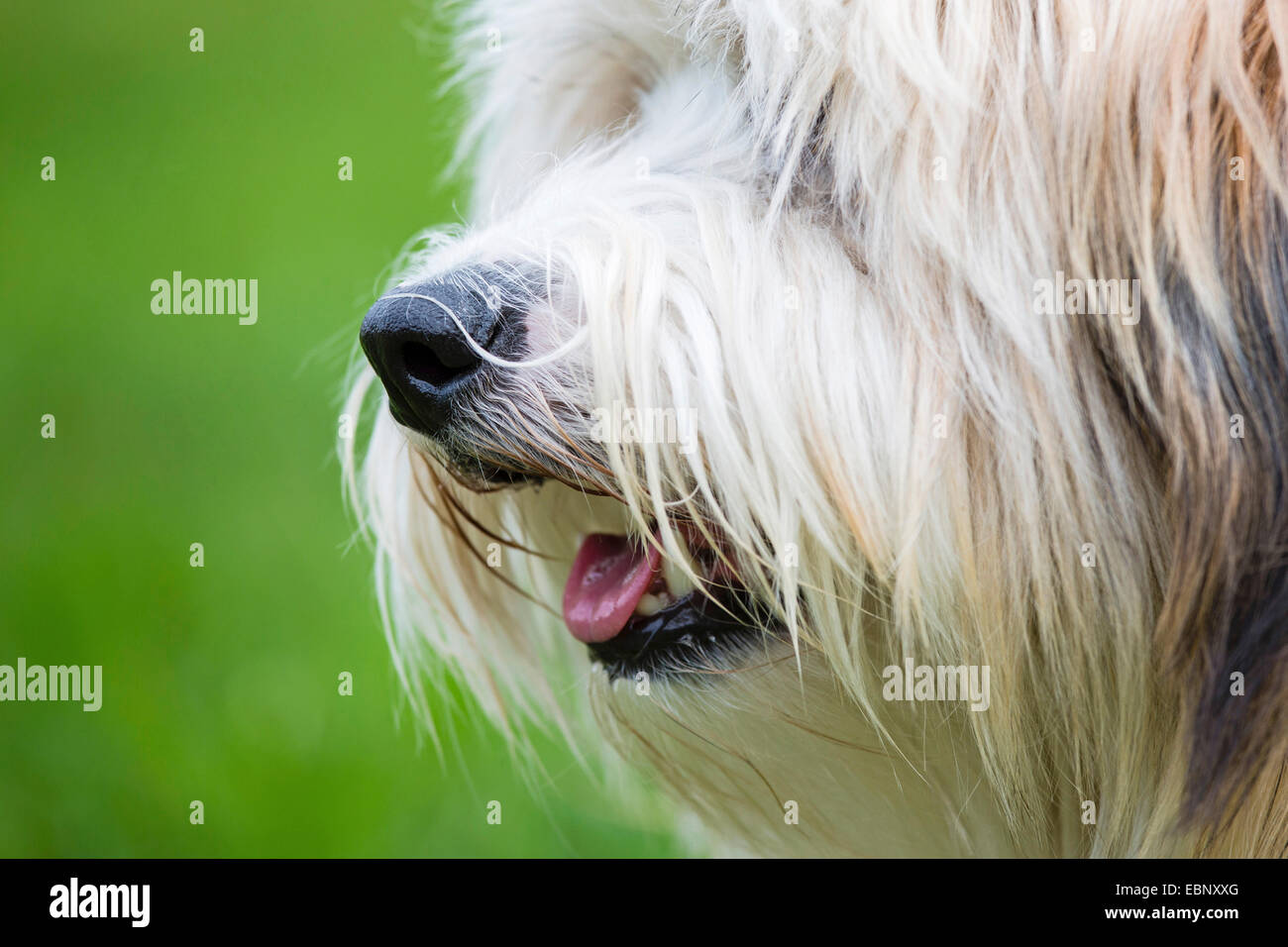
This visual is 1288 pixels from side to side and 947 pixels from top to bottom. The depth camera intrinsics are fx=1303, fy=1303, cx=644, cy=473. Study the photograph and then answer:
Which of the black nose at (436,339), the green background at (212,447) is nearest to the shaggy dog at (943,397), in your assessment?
the black nose at (436,339)

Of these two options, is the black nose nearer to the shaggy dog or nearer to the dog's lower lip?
the shaggy dog

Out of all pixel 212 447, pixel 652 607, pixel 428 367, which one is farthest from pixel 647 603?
pixel 212 447

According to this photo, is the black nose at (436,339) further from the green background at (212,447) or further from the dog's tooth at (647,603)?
the green background at (212,447)

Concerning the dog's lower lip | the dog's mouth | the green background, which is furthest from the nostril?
the green background

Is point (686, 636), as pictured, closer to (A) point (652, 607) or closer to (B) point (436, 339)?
(A) point (652, 607)

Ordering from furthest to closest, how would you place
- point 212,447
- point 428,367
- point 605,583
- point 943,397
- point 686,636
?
point 212,447 < point 605,583 < point 686,636 < point 428,367 < point 943,397

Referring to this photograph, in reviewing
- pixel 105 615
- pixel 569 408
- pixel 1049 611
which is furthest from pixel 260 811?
pixel 1049 611
